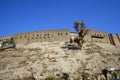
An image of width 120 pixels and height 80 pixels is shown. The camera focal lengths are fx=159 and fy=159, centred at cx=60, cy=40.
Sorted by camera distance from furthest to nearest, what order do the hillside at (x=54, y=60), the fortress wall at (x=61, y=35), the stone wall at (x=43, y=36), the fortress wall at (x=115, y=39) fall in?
the fortress wall at (x=115, y=39), the stone wall at (x=43, y=36), the fortress wall at (x=61, y=35), the hillside at (x=54, y=60)

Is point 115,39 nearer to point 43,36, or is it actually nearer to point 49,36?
point 49,36

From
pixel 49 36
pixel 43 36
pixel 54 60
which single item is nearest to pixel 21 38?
pixel 43 36

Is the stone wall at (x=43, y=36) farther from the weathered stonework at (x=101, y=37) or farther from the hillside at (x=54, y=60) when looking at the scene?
the weathered stonework at (x=101, y=37)

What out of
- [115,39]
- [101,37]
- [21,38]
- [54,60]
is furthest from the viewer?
[115,39]

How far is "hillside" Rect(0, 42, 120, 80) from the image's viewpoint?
3875 centimetres

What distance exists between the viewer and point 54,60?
142 ft

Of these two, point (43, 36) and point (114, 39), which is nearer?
point (43, 36)

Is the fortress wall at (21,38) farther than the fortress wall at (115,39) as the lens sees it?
No

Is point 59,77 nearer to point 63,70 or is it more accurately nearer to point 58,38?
point 63,70

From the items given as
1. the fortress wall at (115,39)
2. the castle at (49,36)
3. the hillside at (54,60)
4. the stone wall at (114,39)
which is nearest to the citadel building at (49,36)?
the castle at (49,36)

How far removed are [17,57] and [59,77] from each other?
55.9 feet

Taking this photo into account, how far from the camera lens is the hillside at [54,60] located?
38.8 metres

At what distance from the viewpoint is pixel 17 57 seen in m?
47.0

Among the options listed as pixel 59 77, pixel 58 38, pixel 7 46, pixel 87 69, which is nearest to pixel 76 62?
pixel 87 69
